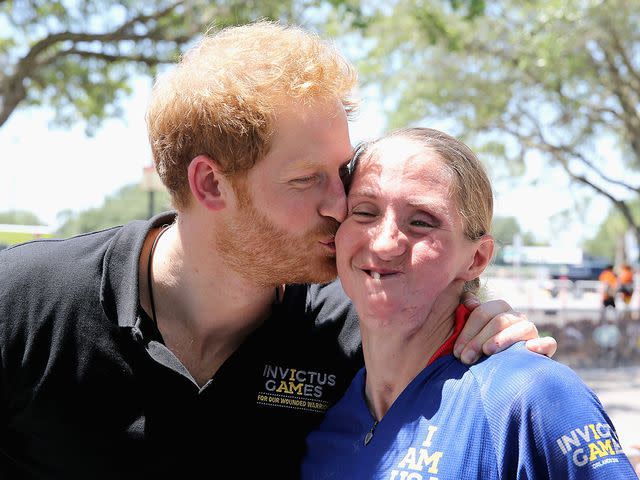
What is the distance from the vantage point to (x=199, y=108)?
2504mm

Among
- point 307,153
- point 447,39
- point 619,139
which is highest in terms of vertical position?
point 447,39

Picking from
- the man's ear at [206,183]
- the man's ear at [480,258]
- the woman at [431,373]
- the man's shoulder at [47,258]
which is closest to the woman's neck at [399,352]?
the woman at [431,373]

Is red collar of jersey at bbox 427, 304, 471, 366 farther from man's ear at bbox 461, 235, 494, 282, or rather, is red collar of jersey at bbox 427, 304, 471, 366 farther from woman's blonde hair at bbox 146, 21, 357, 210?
woman's blonde hair at bbox 146, 21, 357, 210

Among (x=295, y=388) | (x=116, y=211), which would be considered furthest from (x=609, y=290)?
(x=116, y=211)

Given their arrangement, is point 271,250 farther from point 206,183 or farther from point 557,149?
point 557,149

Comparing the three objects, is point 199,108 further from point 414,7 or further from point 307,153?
point 414,7

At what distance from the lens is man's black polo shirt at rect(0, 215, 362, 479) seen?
2.38 meters

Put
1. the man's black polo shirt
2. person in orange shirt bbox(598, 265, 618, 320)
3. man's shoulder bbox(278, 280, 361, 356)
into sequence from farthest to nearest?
1. person in orange shirt bbox(598, 265, 618, 320)
2. man's shoulder bbox(278, 280, 361, 356)
3. the man's black polo shirt

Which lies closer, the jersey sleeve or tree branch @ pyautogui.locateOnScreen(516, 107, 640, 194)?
the jersey sleeve

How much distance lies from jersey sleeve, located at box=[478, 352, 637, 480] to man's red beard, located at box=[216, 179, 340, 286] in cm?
81

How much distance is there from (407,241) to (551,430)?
2.10 feet

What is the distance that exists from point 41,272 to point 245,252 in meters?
0.69

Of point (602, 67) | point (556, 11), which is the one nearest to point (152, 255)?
point (556, 11)

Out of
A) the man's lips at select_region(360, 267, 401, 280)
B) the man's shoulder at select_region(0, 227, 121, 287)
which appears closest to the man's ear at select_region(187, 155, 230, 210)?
the man's shoulder at select_region(0, 227, 121, 287)
